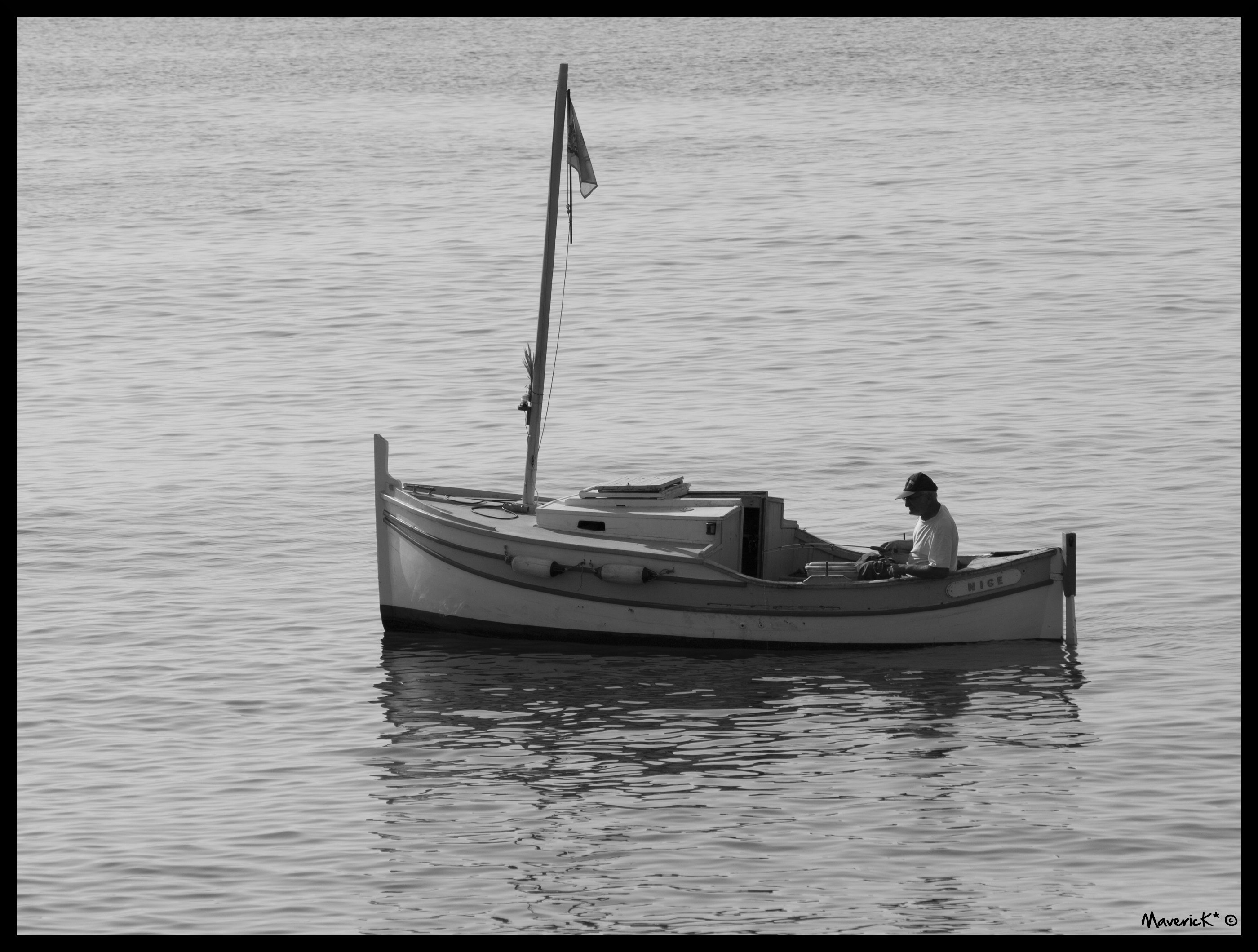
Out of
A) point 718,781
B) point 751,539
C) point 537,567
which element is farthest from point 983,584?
point 718,781

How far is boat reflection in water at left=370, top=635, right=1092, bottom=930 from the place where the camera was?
15531 millimetres

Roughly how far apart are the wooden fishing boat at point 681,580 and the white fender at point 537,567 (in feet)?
0.05

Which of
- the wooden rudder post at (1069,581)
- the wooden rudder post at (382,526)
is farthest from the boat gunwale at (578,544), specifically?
the wooden rudder post at (1069,581)

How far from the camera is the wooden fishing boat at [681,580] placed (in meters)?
21.3

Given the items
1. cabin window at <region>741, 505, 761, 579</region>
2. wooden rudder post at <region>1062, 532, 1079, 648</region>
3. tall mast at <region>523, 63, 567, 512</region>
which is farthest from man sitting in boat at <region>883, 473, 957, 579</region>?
tall mast at <region>523, 63, 567, 512</region>

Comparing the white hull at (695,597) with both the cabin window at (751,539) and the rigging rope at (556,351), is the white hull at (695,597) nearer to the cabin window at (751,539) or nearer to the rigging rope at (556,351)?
the cabin window at (751,539)

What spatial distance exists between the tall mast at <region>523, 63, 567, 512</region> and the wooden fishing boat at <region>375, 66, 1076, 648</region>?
1.30 ft

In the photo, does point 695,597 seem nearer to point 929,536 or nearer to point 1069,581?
point 929,536

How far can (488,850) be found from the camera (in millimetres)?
16500

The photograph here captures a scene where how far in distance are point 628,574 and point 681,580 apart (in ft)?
1.76

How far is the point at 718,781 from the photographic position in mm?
17875

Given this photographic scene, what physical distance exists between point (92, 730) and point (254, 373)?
64.4 ft

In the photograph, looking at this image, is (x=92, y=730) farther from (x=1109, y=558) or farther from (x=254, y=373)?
(x=254, y=373)
